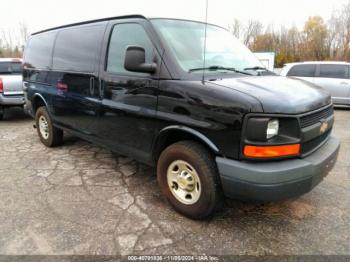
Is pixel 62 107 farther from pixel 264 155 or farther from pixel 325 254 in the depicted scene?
pixel 325 254

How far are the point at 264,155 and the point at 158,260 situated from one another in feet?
4.02

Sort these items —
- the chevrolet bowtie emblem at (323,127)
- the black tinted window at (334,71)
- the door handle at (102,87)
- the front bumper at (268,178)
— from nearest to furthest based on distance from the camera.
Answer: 1. the front bumper at (268,178)
2. the chevrolet bowtie emblem at (323,127)
3. the door handle at (102,87)
4. the black tinted window at (334,71)

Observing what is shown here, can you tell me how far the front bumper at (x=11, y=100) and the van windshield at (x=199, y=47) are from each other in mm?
6051

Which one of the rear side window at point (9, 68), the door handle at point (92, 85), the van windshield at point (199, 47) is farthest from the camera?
the rear side window at point (9, 68)

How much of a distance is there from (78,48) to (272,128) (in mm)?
3026

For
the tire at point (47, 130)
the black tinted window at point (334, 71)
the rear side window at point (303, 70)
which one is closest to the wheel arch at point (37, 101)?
the tire at point (47, 130)

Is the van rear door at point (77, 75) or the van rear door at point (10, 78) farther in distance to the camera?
the van rear door at point (10, 78)

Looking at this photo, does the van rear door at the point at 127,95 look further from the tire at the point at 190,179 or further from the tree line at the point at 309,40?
the tree line at the point at 309,40

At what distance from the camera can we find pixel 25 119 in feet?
27.7

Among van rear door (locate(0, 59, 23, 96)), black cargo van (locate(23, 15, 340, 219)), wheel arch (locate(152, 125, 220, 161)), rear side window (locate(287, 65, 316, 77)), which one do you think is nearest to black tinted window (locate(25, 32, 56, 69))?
black cargo van (locate(23, 15, 340, 219))

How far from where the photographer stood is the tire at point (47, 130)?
17.3 ft

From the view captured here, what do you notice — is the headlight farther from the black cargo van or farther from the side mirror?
the side mirror

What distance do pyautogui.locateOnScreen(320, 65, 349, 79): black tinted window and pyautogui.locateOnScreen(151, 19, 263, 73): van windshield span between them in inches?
305

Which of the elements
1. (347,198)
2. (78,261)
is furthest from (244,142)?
(347,198)
